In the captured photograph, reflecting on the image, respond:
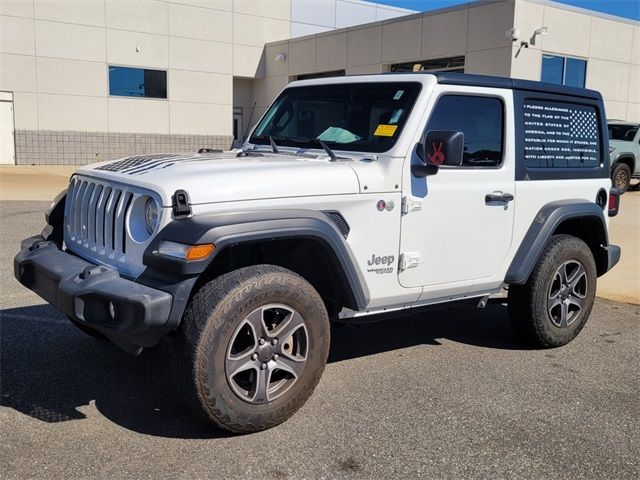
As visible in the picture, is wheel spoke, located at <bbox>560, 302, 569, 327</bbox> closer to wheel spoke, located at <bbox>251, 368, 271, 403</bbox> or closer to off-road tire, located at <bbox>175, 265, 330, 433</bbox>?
off-road tire, located at <bbox>175, 265, 330, 433</bbox>

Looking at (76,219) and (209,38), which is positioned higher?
(209,38)

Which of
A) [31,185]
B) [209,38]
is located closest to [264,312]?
[31,185]

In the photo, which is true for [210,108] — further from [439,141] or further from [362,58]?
[439,141]

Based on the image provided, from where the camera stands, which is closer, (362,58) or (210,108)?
(362,58)

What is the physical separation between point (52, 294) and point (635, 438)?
3342mm

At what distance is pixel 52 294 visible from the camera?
3.55 m

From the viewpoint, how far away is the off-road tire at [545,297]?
4816 mm

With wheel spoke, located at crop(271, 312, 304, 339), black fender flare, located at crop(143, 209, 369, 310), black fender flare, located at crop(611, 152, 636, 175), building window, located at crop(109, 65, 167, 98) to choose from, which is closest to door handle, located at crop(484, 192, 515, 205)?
black fender flare, located at crop(143, 209, 369, 310)

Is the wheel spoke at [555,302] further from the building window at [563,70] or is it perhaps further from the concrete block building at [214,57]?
the building window at [563,70]

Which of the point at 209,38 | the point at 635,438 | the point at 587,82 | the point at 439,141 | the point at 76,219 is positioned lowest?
the point at 635,438

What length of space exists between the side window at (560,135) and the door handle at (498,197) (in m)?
0.35

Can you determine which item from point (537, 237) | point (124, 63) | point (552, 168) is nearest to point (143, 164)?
point (537, 237)

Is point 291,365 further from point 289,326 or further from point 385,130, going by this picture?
point 385,130

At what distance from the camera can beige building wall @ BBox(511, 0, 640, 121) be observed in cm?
1683
